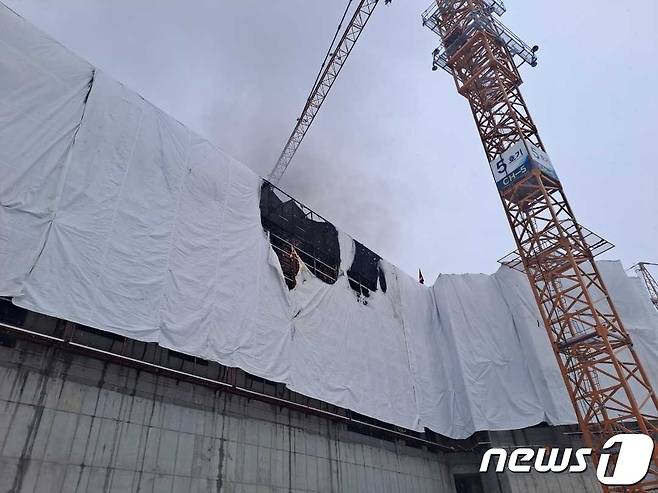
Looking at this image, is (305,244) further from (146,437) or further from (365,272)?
(146,437)

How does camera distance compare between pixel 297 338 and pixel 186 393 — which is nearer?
pixel 186 393

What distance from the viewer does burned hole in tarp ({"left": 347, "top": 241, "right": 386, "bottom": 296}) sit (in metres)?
24.0

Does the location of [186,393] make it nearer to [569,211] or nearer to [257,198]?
[257,198]

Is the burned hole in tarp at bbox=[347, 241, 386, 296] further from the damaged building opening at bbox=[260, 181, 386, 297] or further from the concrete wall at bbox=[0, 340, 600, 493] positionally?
the concrete wall at bbox=[0, 340, 600, 493]

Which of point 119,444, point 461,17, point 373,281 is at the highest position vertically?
point 461,17

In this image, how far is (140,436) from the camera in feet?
42.8

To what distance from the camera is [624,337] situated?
20.4 meters

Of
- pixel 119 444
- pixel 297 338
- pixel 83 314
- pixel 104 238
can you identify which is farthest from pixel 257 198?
pixel 119 444

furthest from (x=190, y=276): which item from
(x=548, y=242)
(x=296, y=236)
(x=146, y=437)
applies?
(x=548, y=242)

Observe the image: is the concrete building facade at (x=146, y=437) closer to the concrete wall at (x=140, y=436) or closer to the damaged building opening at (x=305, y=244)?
the concrete wall at (x=140, y=436)

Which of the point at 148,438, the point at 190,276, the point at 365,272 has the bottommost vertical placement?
the point at 148,438

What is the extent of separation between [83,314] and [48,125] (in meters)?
5.69

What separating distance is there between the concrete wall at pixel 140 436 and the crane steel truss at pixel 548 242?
11.5 metres

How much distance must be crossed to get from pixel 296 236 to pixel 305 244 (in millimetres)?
662
